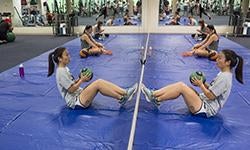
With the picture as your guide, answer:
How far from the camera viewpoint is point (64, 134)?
308cm

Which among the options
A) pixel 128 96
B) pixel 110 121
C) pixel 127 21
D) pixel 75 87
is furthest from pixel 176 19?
pixel 110 121

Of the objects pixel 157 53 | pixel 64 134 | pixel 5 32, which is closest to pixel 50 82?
pixel 64 134

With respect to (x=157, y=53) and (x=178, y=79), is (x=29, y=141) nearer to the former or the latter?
(x=178, y=79)

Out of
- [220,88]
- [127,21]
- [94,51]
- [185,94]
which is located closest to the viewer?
[220,88]

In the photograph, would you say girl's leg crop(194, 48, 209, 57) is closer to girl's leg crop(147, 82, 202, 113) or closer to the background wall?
girl's leg crop(147, 82, 202, 113)

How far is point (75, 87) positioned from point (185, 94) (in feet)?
4.54

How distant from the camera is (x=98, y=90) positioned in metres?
3.55

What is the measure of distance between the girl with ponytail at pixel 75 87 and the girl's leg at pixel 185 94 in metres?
0.45

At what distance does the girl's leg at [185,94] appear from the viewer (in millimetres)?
3316

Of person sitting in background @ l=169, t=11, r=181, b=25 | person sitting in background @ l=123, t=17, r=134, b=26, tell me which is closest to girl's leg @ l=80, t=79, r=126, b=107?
person sitting in background @ l=169, t=11, r=181, b=25

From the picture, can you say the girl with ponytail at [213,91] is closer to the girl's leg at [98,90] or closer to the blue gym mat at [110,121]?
the blue gym mat at [110,121]

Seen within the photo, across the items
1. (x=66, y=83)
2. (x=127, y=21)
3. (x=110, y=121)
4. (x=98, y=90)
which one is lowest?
(x=110, y=121)

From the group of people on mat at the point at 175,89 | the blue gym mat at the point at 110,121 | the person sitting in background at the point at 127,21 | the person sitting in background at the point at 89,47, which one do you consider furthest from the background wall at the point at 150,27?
the group of people on mat at the point at 175,89

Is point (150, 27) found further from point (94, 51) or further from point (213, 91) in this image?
point (213, 91)
